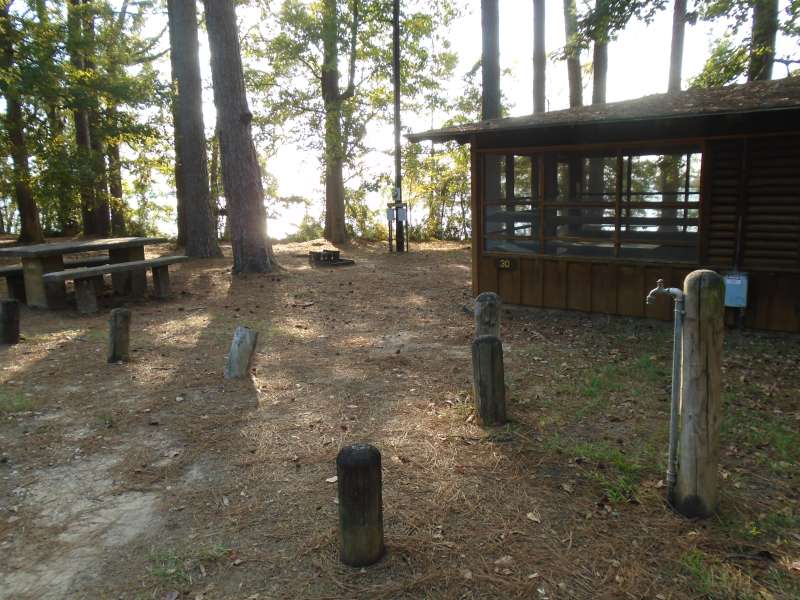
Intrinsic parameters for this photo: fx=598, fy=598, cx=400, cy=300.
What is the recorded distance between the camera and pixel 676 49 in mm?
14477

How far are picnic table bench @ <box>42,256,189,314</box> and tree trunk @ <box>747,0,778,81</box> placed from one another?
1267 cm

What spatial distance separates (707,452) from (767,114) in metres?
5.14

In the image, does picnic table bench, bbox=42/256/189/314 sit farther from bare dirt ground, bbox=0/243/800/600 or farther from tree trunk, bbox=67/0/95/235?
tree trunk, bbox=67/0/95/235

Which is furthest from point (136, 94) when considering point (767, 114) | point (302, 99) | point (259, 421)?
point (767, 114)

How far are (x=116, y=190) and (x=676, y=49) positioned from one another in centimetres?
1798

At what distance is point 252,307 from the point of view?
9883 mm

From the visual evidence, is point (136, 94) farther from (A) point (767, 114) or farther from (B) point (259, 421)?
(A) point (767, 114)

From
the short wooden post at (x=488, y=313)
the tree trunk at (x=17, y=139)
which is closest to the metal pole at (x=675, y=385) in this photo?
the short wooden post at (x=488, y=313)

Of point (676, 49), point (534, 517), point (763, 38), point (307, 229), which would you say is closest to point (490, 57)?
point (676, 49)

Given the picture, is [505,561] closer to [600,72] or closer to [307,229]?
[600,72]

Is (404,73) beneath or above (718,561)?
above

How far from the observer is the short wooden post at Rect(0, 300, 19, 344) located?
24.2ft

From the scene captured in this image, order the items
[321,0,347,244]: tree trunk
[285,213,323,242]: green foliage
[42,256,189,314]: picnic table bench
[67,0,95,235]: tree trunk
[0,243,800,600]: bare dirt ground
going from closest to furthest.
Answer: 1. [0,243,800,600]: bare dirt ground
2. [42,256,189,314]: picnic table bench
3. [67,0,95,235]: tree trunk
4. [321,0,347,244]: tree trunk
5. [285,213,323,242]: green foliage

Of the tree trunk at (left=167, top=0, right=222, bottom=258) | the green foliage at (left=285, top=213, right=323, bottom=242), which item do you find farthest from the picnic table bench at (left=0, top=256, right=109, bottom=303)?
the green foliage at (left=285, top=213, right=323, bottom=242)
